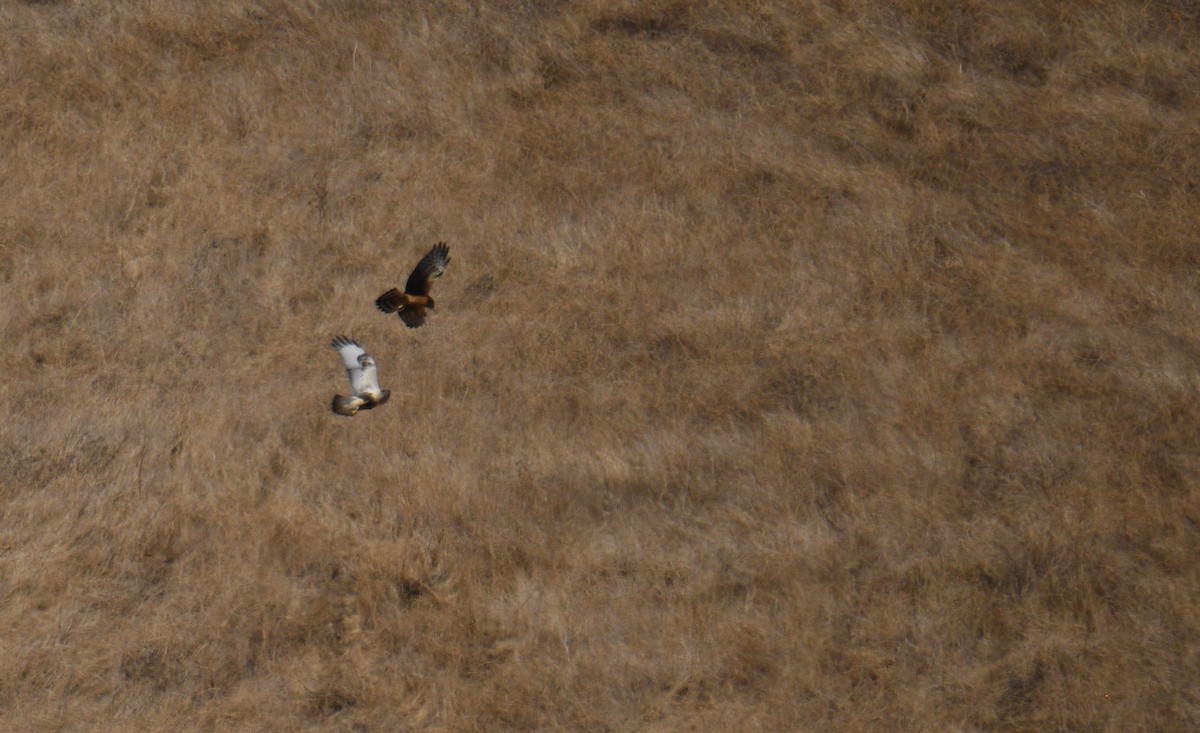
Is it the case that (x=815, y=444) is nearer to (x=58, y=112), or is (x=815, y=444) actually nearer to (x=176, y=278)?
(x=176, y=278)

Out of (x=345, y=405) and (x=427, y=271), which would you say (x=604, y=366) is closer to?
(x=427, y=271)

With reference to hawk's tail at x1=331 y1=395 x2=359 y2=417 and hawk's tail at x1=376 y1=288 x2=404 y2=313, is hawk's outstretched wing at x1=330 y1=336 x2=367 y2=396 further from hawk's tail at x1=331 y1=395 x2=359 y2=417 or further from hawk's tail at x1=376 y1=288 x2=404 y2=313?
hawk's tail at x1=376 y1=288 x2=404 y2=313

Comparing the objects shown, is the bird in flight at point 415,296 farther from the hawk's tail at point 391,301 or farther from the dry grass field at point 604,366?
the dry grass field at point 604,366

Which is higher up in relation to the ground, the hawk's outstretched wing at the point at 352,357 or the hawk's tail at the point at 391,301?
the hawk's tail at the point at 391,301

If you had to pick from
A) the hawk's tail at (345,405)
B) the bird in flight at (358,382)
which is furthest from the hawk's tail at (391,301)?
the hawk's tail at (345,405)

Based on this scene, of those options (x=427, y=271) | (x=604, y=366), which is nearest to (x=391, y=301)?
(x=427, y=271)

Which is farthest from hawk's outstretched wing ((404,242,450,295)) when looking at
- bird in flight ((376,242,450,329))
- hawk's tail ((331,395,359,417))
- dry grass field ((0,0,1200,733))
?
hawk's tail ((331,395,359,417))
